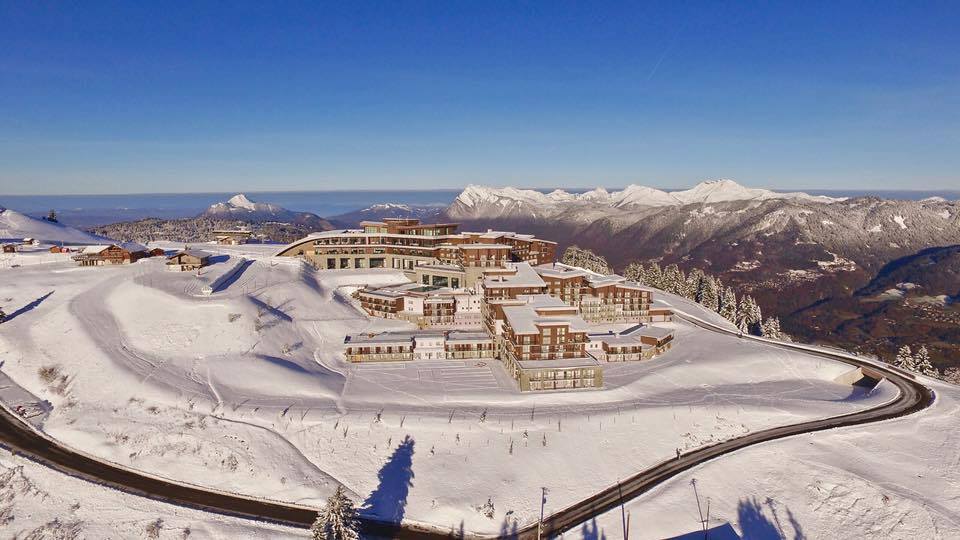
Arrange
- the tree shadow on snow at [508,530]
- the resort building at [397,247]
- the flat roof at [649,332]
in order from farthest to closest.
Answer: the resort building at [397,247] < the flat roof at [649,332] < the tree shadow on snow at [508,530]

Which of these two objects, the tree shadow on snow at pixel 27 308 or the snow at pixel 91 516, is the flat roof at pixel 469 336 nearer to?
the snow at pixel 91 516

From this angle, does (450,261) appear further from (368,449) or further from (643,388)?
(368,449)

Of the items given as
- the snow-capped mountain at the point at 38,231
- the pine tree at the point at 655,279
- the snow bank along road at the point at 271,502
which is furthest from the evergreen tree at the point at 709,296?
the snow-capped mountain at the point at 38,231

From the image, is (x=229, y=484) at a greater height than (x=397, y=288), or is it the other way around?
(x=397, y=288)

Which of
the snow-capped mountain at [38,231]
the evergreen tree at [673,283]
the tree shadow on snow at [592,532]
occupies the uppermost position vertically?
the snow-capped mountain at [38,231]

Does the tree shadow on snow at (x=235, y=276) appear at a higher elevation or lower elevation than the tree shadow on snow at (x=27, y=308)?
higher

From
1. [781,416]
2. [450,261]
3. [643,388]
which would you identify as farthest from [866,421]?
[450,261]

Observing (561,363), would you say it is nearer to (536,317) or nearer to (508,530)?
(536,317)

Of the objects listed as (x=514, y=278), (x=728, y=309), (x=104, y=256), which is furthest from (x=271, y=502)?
(x=728, y=309)
